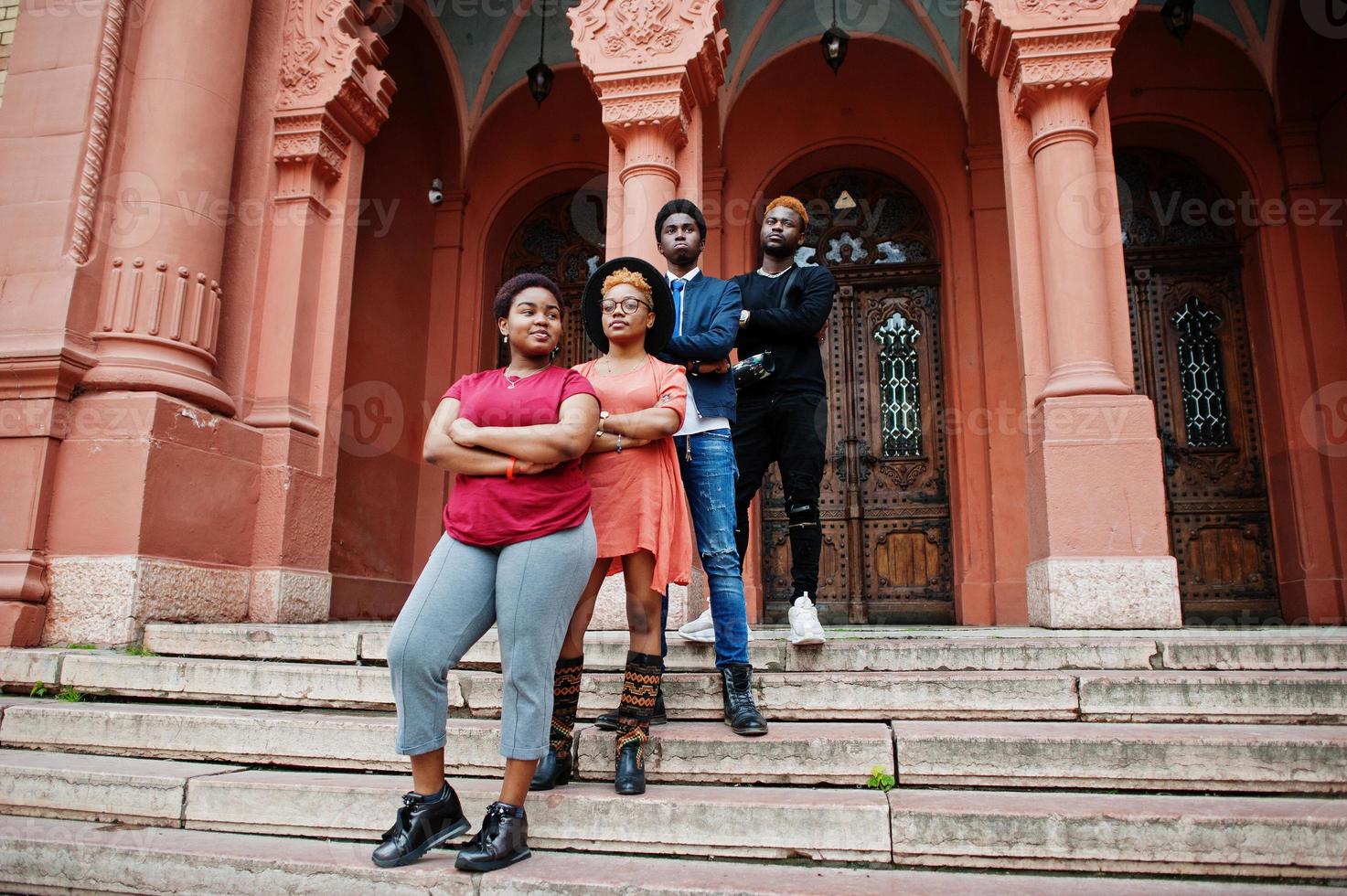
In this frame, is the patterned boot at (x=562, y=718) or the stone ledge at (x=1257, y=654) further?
the stone ledge at (x=1257, y=654)

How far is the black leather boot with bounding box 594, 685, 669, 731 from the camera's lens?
330 centimetres

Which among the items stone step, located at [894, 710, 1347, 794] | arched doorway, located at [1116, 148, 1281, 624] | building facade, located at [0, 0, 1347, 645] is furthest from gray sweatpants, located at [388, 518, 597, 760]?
arched doorway, located at [1116, 148, 1281, 624]

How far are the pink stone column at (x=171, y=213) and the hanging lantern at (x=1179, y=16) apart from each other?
298 inches

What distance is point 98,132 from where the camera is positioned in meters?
5.78

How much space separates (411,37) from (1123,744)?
9500 millimetres

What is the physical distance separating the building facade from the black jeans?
1932 mm

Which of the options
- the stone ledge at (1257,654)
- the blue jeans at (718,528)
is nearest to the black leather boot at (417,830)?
the blue jeans at (718,528)

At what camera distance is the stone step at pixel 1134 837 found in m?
2.63

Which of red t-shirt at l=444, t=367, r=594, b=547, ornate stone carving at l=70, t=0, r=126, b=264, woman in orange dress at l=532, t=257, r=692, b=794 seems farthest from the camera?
ornate stone carving at l=70, t=0, r=126, b=264

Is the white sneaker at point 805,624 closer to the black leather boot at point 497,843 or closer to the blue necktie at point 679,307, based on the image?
the blue necktie at point 679,307

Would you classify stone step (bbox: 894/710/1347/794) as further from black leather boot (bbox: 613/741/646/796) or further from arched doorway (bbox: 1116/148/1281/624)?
arched doorway (bbox: 1116/148/1281/624)

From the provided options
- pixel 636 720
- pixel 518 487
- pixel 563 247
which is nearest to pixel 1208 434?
pixel 563 247

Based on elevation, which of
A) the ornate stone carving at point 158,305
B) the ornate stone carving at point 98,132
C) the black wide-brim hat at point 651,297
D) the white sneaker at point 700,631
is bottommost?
the white sneaker at point 700,631

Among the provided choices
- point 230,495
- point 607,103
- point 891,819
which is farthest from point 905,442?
point 891,819
